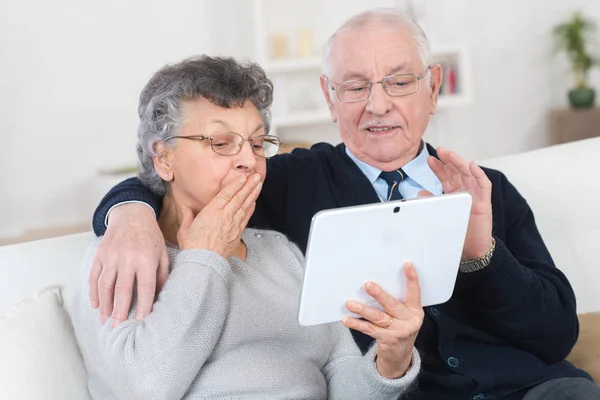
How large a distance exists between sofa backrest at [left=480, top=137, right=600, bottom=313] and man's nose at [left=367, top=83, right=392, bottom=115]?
1.09 ft

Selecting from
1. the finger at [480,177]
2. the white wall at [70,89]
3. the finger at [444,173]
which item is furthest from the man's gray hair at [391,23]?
the white wall at [70,89]

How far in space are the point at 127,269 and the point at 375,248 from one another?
0.46m

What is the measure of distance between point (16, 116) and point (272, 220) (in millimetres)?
2912

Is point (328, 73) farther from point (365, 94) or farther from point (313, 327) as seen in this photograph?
point (313, 327)

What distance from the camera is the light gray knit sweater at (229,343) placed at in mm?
1379

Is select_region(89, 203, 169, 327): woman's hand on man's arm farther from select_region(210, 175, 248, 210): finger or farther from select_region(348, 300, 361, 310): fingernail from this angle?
select_region(348, 300, 361, 310): fingernail

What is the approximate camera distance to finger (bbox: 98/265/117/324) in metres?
1.46

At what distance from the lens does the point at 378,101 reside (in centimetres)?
205

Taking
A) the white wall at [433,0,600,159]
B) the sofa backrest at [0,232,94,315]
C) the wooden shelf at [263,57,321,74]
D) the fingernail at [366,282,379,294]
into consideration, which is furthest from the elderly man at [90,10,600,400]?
the white wall at [433,0,600,159]

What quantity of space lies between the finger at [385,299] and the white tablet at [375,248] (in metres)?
0.02

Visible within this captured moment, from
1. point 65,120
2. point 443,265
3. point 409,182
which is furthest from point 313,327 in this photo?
point 65,120

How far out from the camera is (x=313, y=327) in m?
1.65

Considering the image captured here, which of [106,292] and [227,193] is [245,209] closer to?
[227,193]

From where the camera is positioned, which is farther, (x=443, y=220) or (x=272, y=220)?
(x=272, y=220)
